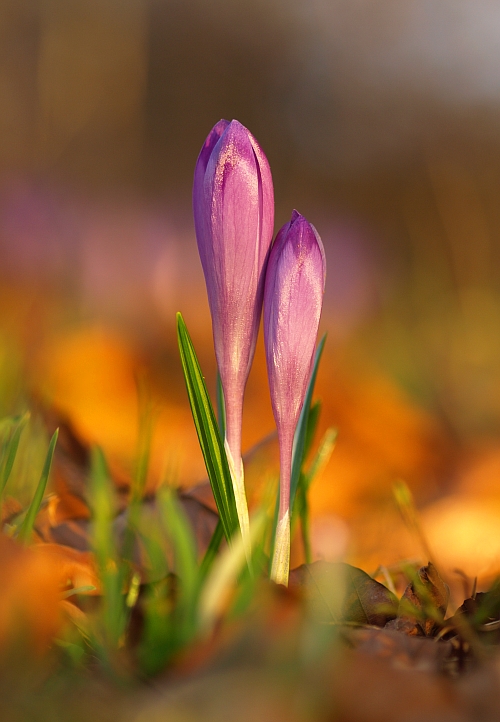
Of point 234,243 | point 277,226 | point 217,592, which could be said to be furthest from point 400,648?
point 277,226

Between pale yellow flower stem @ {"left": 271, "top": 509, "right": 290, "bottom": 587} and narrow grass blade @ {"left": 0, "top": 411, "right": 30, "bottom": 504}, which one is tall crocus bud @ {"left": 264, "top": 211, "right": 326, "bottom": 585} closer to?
pale yellow flower stem @ {"left": 271, "top": 509, "right": 290, "bottom": 587}

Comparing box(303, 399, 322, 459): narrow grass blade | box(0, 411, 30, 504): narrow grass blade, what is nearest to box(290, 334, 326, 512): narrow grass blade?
box(303, 399, 322, 459): narrow grass blade

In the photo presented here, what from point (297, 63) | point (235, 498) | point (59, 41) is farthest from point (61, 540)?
point (297, 63)

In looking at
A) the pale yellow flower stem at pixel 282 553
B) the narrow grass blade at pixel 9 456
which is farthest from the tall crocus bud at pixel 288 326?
the narrow grass blade at pixel 9 456

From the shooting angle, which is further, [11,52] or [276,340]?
[11,52]

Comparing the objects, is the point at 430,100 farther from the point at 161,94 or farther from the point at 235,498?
the point at 235,498

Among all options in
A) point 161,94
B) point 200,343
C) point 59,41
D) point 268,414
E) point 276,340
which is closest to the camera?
point 276,340

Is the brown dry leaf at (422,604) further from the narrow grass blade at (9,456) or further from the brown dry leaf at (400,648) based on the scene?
the narrow grass blade at (9,456)
